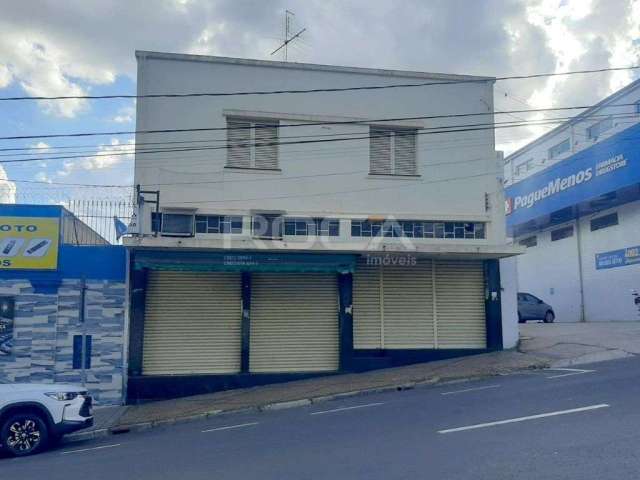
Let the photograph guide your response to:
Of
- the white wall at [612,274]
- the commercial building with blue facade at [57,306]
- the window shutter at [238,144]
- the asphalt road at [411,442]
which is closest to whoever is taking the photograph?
the asphalt road at [411,442]

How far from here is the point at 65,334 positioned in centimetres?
1517

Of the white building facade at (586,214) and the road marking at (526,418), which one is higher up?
the white building facade at (586,214)

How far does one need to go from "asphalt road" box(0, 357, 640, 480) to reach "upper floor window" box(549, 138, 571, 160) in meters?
20.6

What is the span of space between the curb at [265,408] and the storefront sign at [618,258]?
12.7 meters

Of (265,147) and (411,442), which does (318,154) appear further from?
(411,442)

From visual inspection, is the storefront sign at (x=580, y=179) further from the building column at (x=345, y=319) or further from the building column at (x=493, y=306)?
the building column at (x=345, y=319)

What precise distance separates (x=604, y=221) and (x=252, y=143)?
56.8 feet

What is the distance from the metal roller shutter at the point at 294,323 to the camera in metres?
16.3

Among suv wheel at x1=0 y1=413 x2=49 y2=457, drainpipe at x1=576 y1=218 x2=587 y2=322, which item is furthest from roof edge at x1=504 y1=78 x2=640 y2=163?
suv wheel at x1=0 y1=413 x2=49 y2=457

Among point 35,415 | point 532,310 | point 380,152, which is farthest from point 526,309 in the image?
point 35,415

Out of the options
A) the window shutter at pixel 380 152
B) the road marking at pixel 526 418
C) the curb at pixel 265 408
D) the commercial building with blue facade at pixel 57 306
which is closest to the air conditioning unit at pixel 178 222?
the commercial building with blue facade at pixel 57 306

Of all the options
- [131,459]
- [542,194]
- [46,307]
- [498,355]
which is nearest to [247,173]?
[46,307]

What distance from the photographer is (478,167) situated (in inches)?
696

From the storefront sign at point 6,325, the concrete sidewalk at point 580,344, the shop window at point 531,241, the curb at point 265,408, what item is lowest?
the curb at point 265,408
